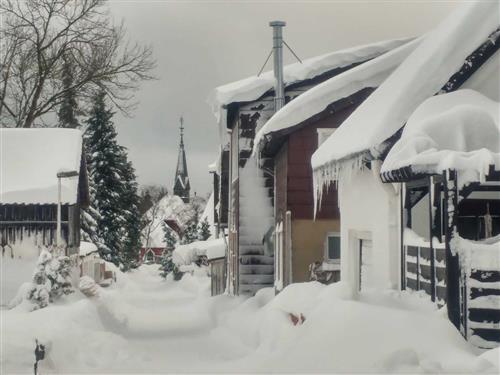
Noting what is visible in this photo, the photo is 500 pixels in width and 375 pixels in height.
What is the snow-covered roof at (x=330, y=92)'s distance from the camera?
15539mm

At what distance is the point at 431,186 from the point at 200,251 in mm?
27585

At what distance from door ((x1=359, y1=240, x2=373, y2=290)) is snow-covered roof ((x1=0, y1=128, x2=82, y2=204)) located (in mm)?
10480

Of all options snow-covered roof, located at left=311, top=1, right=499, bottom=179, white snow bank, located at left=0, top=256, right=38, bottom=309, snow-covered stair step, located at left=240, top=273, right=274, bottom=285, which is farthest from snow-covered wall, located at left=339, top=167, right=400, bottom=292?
white snow bank, located at left=0, top=256, right=38, bottom=309

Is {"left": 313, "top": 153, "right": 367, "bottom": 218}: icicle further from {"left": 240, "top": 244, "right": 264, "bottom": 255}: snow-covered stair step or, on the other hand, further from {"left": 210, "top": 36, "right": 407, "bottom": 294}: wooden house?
{"left": 240, "top": 244, "right": 264, "bottom": 255}: snow-covered stair step

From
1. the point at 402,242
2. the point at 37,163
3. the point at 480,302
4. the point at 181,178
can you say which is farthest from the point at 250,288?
the point at 181,178

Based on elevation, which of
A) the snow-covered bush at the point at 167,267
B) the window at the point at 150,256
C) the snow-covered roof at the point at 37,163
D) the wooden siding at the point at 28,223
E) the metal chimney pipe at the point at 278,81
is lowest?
the window at the point at 150,256

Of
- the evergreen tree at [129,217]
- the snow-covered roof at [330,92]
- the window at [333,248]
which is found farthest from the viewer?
the evergreen tree at [129,217]

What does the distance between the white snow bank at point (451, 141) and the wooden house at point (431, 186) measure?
16 mm

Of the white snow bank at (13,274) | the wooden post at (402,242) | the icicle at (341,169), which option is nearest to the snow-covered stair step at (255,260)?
the white snow bank at (13,274)

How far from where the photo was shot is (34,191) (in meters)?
20.8

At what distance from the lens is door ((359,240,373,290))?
11.4 meters

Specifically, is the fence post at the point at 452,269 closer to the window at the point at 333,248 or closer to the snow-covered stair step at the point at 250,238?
the window at the point at 333,248

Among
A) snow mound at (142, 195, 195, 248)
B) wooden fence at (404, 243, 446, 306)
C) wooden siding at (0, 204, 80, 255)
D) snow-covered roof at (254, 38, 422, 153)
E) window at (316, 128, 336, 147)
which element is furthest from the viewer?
snow mound at (142, 195, 195, 248)

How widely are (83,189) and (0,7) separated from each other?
29.0 ft
